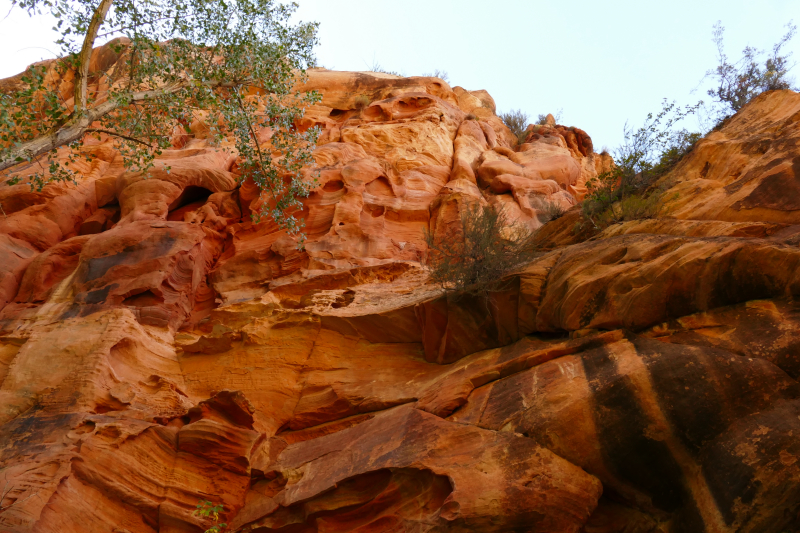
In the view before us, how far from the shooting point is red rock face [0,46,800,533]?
5.92 m

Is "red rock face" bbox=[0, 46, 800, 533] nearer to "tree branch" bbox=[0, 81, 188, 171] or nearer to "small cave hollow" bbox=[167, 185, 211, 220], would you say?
"small cave hollow" bbox=[167, 185, 211, 220]

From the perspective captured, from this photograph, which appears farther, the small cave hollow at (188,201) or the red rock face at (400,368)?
the small cave hollow at (188,201)

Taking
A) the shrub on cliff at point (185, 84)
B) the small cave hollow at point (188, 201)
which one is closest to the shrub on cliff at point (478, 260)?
the shrub on cliff at point (185, 84)

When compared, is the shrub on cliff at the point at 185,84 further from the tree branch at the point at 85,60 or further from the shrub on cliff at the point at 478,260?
the shrub on cliff at the point at 478,260

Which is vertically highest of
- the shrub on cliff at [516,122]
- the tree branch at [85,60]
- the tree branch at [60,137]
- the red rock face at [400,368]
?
the shrub on cliff at [516,122]

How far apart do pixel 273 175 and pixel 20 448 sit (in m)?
7.07

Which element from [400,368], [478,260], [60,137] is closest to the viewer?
[60,137]

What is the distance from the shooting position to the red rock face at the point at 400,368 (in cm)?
592

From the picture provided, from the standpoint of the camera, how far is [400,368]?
30.5ft

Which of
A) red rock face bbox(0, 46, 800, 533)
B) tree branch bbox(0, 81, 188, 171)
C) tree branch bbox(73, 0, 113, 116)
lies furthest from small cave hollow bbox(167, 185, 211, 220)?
tree branch bbox(73, 0, 113, 116)

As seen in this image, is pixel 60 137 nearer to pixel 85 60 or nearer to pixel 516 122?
pixel 85 60

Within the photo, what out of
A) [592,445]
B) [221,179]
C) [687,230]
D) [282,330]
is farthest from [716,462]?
[221,179]

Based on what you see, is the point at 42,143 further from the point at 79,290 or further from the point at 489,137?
the point at 489,137

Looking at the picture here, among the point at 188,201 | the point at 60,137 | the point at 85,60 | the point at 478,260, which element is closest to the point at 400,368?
the point at 478,260
